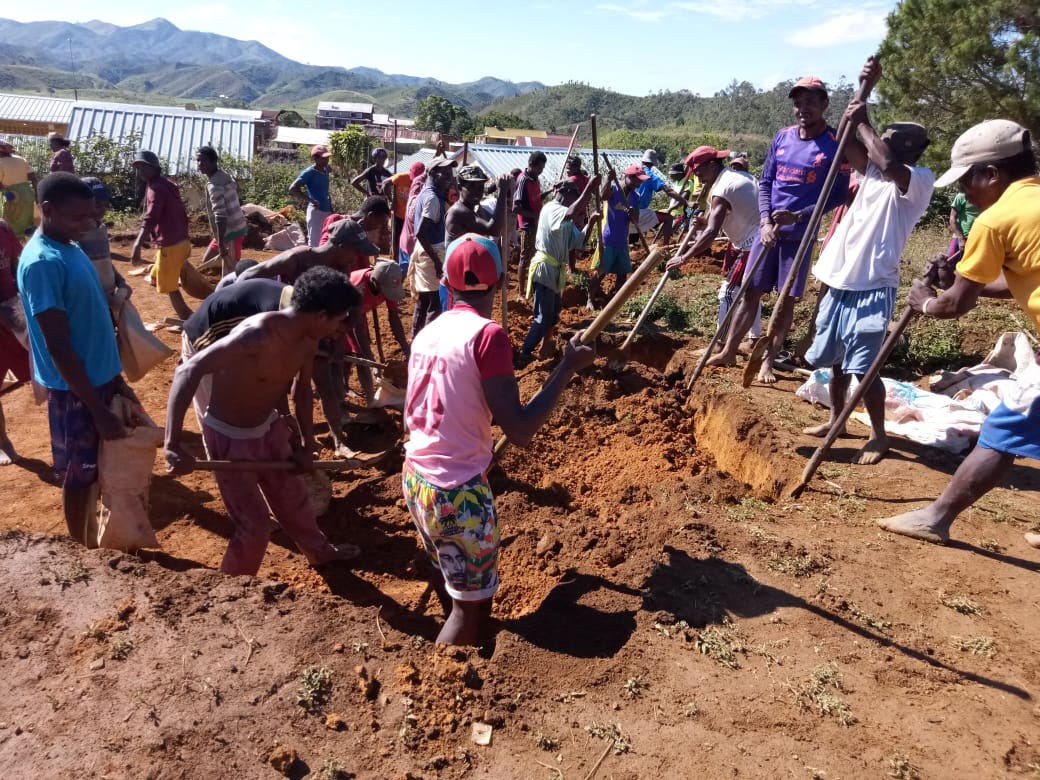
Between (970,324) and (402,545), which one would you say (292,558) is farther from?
(970,324)

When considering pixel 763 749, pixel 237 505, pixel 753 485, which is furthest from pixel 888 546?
pixel 237 505

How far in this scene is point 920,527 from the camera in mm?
3387

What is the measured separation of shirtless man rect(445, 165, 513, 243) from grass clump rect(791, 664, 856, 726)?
413cm

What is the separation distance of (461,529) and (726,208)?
404 centimetres

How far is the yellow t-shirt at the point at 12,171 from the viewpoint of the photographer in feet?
19.8

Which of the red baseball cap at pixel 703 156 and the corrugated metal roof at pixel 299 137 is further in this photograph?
the corrugated metal roof at pixel 299 137

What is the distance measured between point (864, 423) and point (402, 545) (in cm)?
345

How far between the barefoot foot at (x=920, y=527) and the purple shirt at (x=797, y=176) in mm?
2324

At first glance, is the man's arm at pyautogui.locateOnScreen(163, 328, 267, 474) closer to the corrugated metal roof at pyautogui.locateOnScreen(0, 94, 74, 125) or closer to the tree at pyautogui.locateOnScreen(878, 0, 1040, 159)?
the tree at pyautogui.locateOnScreen(878, 0, 1040, 159)

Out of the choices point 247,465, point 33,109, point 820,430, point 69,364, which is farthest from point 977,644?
point 33,109

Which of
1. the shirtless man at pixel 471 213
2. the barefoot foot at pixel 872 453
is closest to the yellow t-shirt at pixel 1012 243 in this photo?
the barefoot foot at pixel 872 453

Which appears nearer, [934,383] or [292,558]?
[292,558]

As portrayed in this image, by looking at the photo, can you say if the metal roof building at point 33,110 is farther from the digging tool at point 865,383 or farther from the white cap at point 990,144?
the white cap at point 990,144

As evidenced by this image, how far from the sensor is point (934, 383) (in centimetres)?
564
